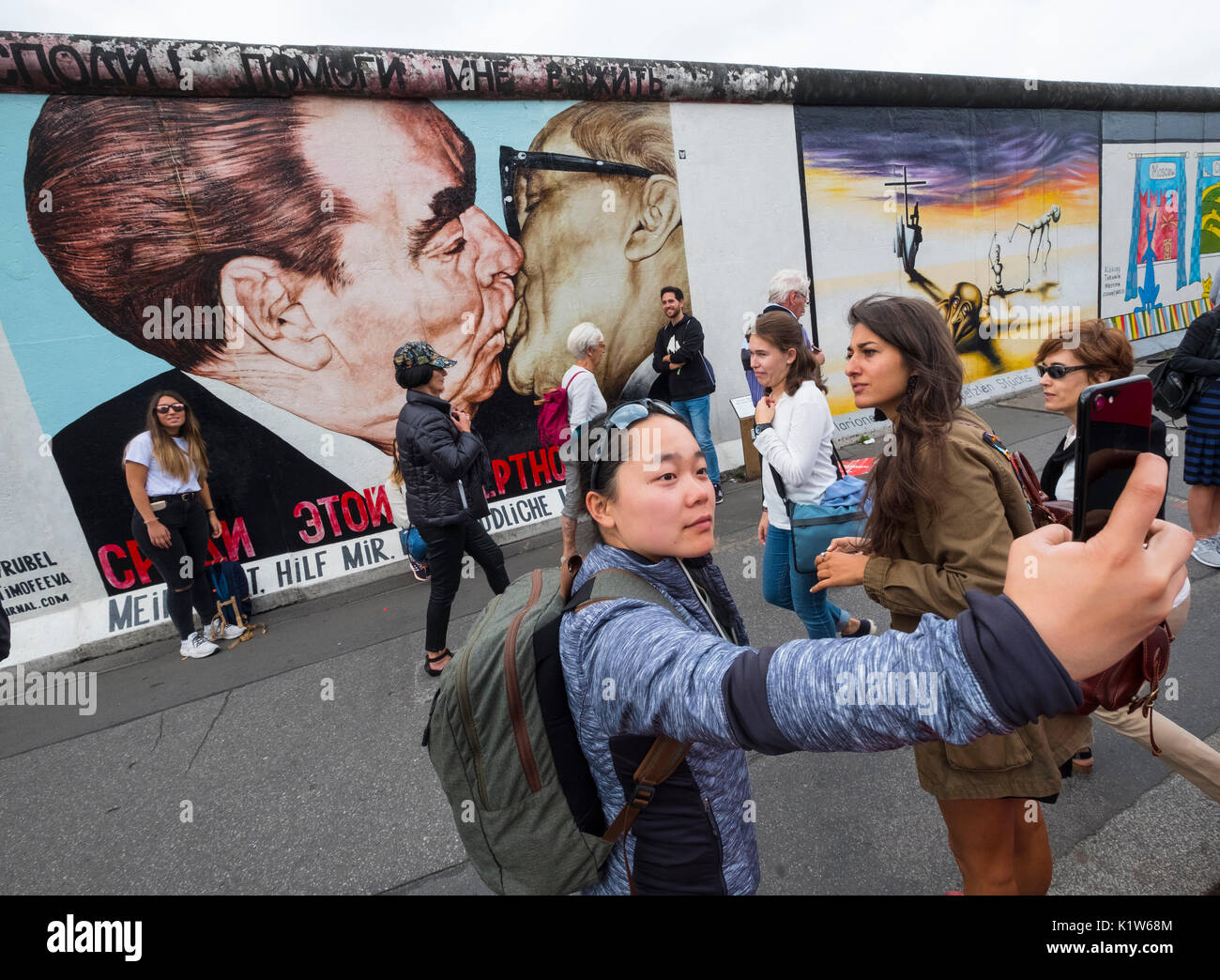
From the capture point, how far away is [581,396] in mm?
5363

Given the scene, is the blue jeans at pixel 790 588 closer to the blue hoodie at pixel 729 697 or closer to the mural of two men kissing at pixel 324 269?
the blue hoodie at pixel 729 697

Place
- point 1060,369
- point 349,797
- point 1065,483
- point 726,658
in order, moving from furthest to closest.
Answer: point 349,797 → point 1060,369 → point 1065,483 → point 726,658

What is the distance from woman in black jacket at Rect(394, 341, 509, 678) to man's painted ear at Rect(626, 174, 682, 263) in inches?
153

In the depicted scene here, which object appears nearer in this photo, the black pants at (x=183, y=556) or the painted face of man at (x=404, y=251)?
the black pants at (x=183, y=556)

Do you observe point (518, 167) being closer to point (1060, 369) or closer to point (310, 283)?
point (310, 283)

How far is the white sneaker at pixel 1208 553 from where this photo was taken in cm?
476

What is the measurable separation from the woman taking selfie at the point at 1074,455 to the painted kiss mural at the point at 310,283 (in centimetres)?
422

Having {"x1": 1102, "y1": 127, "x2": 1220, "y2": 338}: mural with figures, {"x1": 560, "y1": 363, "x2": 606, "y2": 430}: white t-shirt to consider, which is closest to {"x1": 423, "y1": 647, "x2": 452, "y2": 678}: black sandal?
{"x1": 560, "y1": 363, "x2": 606, "y2": 430}: white t-shirt

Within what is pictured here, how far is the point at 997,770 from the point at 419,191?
6244 mm

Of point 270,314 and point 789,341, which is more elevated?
point 270,314

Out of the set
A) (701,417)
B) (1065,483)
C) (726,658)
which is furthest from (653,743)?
(701,417)

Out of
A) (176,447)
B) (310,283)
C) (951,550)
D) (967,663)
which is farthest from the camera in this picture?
(310,283)

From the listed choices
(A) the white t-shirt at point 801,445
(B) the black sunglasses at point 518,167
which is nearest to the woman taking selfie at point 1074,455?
(A) the white t-shirt at point 801,445

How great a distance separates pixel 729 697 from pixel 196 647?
534 cm
